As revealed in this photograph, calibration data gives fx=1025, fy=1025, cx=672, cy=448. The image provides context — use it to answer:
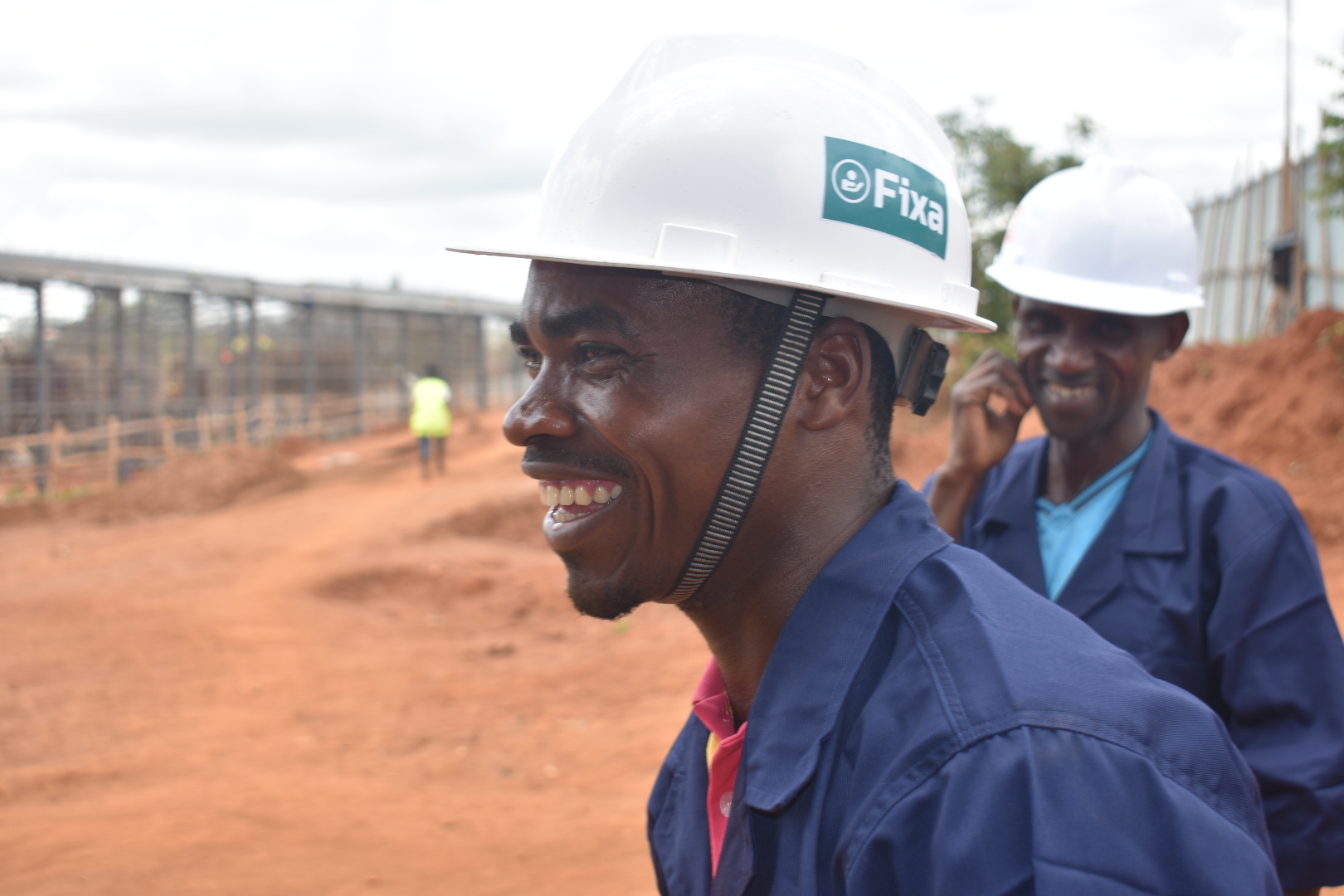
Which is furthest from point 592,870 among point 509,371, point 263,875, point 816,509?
point 509,371

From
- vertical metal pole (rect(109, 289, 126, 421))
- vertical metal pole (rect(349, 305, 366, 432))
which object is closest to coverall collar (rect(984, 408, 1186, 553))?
vertical metal pole (rect(109, 289, 126, 421))

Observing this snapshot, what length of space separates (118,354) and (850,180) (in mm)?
24297

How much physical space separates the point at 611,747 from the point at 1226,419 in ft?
29.8

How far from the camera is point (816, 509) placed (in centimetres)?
153

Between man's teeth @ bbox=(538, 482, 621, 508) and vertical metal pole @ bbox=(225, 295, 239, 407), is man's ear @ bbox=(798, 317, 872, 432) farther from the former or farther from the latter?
vertical metal pole @ bbox=(225, 295, 239, 407)

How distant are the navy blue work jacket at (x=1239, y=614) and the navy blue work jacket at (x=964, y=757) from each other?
1.00 m

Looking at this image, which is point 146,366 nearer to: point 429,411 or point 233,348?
point 233,348

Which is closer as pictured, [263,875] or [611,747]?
[263,875]

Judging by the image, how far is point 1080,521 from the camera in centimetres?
272

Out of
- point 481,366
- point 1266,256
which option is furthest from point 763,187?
point 481,366

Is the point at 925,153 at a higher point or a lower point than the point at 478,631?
higher

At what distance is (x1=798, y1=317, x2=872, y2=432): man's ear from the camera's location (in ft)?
5.03

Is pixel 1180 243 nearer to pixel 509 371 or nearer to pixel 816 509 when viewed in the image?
pixel 816 509

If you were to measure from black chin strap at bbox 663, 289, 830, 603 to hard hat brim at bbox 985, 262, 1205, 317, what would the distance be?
1.51 m
